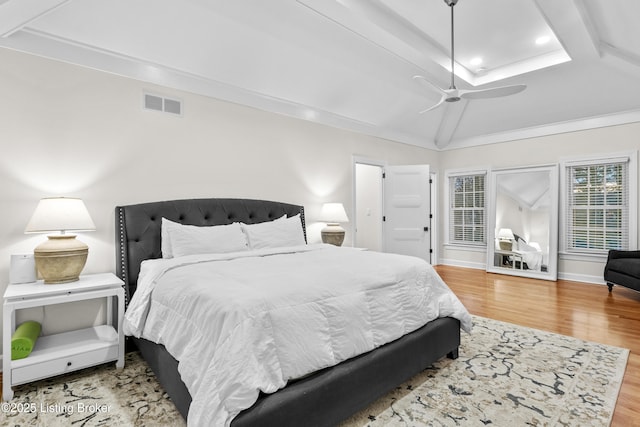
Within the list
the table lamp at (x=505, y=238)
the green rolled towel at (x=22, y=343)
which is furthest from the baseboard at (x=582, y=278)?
the green rolled towel at (x=22, y=343)

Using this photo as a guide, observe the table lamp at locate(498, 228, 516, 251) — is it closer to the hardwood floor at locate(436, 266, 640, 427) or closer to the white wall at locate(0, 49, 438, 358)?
the hardwood floor at locate(436, 266, 640, 427)

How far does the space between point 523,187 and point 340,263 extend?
4.92m

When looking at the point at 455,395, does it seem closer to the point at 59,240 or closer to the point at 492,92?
the point at 492,92

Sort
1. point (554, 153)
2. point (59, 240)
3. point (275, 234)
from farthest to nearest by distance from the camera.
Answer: point (554, 153)
point (275, 234)
point (59, 240)

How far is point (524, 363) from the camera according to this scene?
252 cm

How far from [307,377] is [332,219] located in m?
2.98

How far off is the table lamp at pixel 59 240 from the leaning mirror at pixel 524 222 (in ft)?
20.1

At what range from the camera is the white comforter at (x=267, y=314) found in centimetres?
142

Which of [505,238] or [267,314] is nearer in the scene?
[267,314]

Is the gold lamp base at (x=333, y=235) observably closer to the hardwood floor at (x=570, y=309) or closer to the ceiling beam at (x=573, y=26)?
the hardwood floor at (x=570, y=309)

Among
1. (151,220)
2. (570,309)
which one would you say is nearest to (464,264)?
(570,309)

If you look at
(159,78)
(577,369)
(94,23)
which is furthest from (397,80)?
(577,369)

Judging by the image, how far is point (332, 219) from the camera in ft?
14.7

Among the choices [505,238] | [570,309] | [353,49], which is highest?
[353,49]
